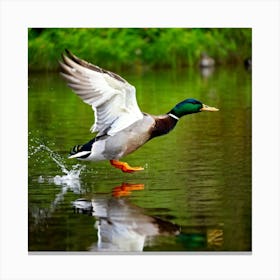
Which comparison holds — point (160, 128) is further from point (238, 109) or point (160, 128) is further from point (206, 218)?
point (238, 109)

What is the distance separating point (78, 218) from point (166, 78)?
4116 millimetres

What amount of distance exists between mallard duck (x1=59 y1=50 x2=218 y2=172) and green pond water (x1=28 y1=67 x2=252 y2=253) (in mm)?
244

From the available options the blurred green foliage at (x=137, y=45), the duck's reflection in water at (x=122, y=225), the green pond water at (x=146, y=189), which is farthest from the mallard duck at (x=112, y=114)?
the blurred green foliage at (x=137, y=45)

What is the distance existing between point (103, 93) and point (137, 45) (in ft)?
9.19

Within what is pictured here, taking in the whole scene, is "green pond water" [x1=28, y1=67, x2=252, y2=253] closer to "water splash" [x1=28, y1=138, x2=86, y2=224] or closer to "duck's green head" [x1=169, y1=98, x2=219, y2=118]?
"water splash" [x1=28, y1=138, x2=86, y2=224]

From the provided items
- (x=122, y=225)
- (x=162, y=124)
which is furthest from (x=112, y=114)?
(x=122, y=225)

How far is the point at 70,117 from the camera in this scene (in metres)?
10.3

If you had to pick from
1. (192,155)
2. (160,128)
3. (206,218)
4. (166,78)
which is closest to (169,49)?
(166,78)

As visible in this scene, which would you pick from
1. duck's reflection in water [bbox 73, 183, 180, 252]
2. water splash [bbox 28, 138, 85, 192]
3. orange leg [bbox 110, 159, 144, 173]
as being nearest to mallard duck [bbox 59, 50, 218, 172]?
orange leg [bbox 110, 159, 144, 173]

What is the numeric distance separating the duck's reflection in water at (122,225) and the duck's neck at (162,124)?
581 millimetres

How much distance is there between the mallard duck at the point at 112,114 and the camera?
24.7ft

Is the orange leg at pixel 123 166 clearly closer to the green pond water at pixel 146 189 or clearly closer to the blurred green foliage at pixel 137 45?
the green pond water at pixel 146 189

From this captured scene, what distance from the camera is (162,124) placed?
798 centimetres

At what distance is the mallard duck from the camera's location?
753cm
